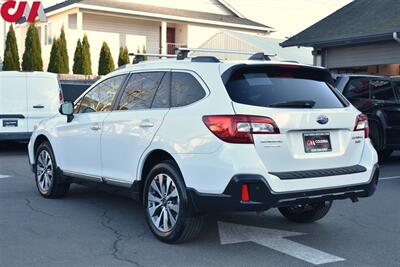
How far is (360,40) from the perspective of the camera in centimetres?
1722

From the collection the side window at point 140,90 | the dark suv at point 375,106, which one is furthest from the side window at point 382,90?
the side window at point 140,90

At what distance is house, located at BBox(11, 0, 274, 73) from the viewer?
95.2ft

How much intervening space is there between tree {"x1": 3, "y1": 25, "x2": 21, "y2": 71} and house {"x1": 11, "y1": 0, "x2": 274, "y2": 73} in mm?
2446

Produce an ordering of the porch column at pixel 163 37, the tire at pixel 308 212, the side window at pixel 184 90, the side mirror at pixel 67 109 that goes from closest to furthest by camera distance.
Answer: the side window at pixel 184 90 < the tire at pixel 308 212 < the side mirror at pixel 67 109 < the porch column at pixel 163 37

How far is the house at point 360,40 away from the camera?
671 inches

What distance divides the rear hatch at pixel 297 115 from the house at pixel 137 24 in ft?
77.4

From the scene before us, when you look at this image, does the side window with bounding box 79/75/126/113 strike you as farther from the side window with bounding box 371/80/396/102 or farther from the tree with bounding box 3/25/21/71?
the tree with bounding box 3/25/21/71

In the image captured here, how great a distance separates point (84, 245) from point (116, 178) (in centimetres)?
102

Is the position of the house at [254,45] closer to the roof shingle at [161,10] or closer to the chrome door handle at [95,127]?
the roof shingle at [161,10]

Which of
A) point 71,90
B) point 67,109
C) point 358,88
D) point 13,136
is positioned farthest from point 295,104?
point 71,90

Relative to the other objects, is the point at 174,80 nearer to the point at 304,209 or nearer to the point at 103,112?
the point at 103,112

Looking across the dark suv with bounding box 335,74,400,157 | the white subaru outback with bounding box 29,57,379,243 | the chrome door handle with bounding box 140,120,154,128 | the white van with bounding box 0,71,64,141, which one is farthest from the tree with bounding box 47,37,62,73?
the chrome door handle with bounding box 140,120,154,128

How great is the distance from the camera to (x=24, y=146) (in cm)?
1523

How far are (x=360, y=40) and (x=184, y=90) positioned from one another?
500 inches
